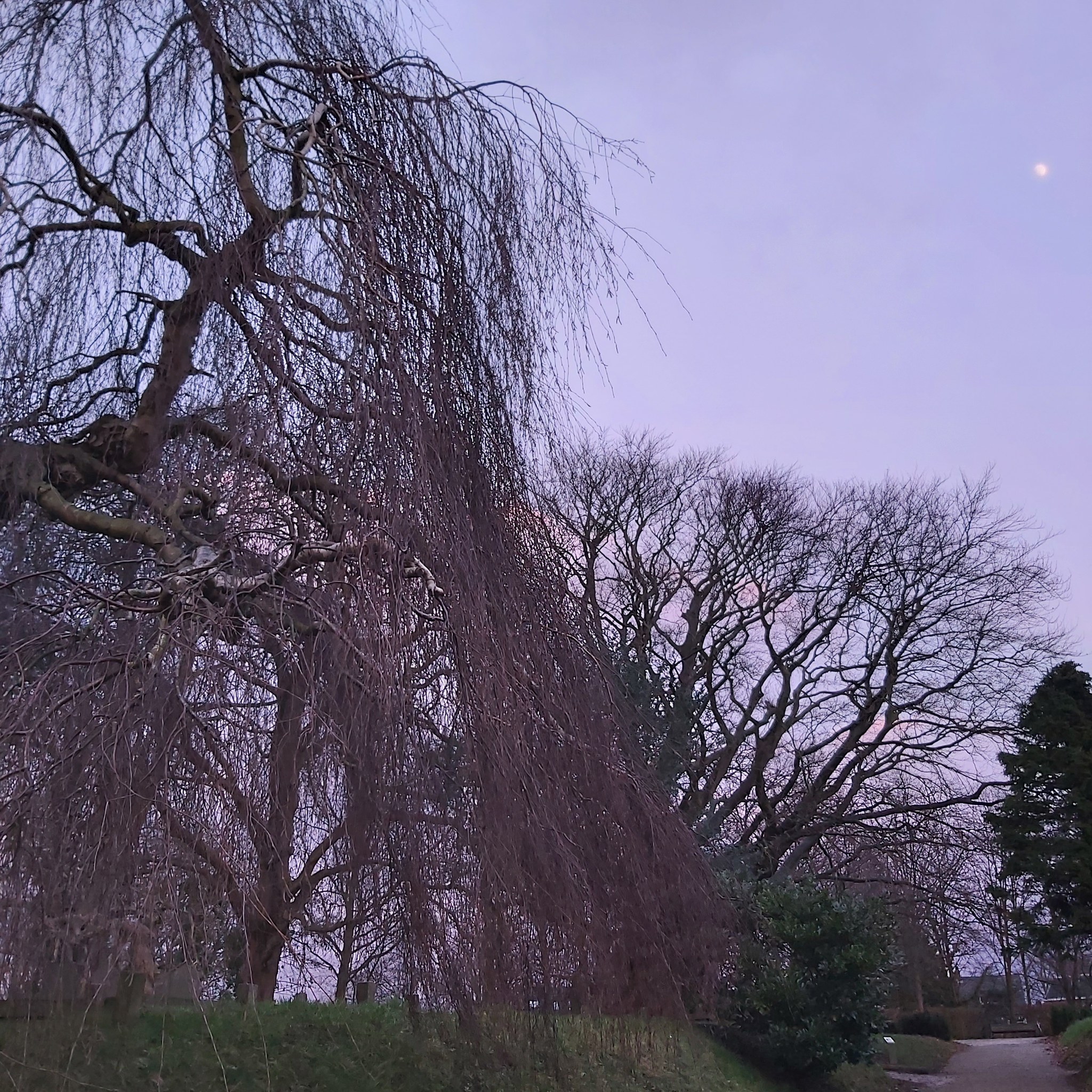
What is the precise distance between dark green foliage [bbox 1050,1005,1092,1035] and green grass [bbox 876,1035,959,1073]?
5065 millimetres

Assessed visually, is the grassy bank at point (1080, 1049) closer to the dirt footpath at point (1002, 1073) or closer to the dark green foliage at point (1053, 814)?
the dirt footpath at point (1002, 1073)

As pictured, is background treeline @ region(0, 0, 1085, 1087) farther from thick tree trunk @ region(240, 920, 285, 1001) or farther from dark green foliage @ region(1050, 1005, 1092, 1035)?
dark green foliage @ region(1050, 1005, 1092, 1035)

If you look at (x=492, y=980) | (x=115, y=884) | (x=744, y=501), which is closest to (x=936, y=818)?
(x=744, y=501)

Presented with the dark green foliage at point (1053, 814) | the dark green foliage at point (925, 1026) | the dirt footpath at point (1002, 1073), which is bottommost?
the dirt footpath at point (1002, 1073)

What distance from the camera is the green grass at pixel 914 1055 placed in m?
17.2

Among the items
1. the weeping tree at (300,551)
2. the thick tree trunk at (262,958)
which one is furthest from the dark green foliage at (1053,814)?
the thick tree trunk at (262,958)

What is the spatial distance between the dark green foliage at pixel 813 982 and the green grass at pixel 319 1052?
14.5ft

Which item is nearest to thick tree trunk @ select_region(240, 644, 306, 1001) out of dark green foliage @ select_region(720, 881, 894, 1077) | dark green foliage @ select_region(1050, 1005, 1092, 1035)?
dark green foliage @ select_region(720, 881, 894, 1077)

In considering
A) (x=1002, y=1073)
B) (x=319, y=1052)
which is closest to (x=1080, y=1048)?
(x=1002, y=1073)

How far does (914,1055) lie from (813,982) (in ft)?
24.0

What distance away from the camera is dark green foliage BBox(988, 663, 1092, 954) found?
14.2 meters

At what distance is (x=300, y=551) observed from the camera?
286 cm

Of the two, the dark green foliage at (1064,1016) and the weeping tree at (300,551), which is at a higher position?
the weeping tree at (300,551)

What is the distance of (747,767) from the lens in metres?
18.1
